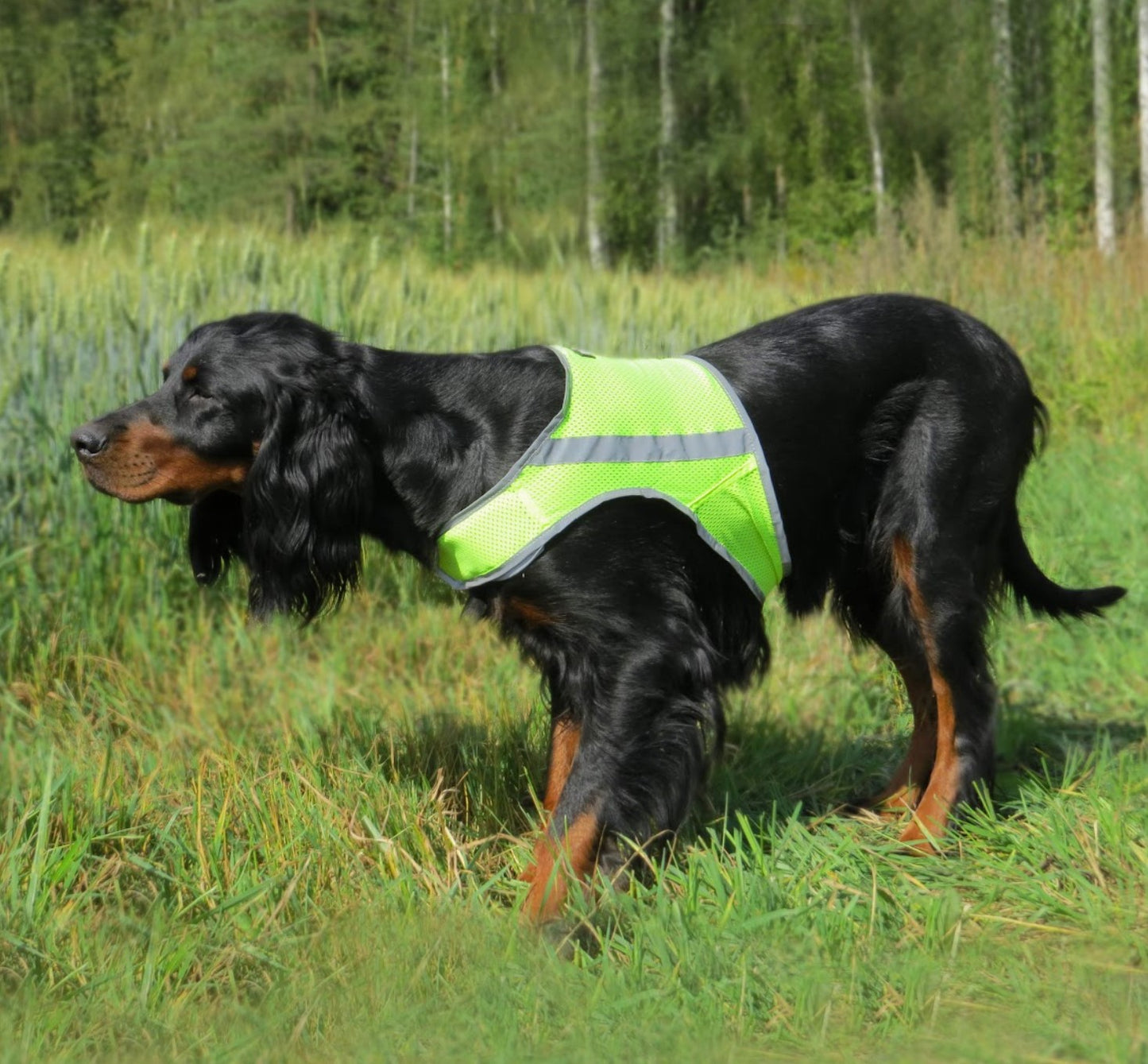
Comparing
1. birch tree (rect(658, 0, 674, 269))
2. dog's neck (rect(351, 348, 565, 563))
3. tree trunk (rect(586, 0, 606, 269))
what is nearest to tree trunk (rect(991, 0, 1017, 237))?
birch tree (rect(658, 0, 674, 269))

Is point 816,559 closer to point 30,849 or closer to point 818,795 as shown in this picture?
point 818,795

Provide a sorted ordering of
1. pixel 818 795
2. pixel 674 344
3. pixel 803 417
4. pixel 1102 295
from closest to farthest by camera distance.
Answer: pixel 803 417 → pixel 818 795 → pixel 674 344 → pixel 1102 295

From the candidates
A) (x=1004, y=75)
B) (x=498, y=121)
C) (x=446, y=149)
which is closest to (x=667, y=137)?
(x=498, y=121)

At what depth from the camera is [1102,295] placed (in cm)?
768

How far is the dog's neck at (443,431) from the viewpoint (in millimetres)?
2568

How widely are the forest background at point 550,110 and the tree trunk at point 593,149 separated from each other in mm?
47

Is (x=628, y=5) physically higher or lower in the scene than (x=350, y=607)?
higher

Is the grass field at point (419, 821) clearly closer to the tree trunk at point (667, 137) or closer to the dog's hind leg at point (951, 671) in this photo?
the dog's hind leg at point (951, 671)

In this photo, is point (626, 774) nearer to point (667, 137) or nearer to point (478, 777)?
point (478, 777)

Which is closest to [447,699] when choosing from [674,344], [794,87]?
[674,344]

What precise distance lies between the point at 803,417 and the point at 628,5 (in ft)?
65.2

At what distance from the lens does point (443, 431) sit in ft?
8.48

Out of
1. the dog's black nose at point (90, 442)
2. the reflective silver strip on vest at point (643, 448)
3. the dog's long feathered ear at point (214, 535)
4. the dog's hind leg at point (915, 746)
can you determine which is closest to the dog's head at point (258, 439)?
the dog's black nose at point (90, 442)

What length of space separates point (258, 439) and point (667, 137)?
1989 centimetres
